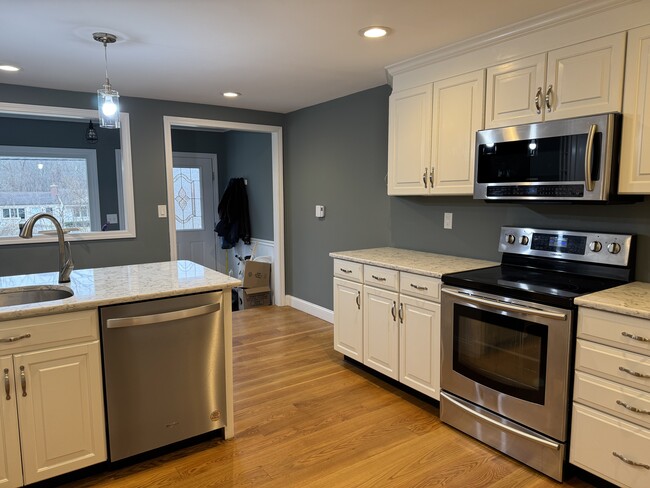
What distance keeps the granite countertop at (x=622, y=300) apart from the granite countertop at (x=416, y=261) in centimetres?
81

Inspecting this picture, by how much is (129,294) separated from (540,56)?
2469mm

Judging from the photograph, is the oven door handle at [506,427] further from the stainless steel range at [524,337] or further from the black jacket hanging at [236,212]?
the black jacket hanging at [236,212]

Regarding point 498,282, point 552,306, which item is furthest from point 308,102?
point 552,306

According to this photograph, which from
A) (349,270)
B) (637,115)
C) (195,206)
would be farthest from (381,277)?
(195,206)

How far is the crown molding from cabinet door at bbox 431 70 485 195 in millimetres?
163

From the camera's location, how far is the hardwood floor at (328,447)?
7.11ft

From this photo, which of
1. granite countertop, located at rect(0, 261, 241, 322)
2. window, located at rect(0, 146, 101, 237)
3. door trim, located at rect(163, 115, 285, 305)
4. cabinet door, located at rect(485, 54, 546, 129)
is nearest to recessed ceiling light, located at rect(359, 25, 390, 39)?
cabinet door, located at rect(485, 54, 546, 129)

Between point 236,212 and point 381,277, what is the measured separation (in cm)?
382

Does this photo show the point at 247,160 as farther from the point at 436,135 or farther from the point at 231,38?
the point at 436,135

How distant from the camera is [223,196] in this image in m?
6.47

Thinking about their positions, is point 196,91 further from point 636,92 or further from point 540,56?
point 636,92

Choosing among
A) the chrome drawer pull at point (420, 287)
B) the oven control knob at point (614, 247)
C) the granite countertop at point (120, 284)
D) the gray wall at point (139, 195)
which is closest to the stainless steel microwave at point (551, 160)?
the oven control knob at point (614, 247)

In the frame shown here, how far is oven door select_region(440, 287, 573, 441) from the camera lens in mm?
2080

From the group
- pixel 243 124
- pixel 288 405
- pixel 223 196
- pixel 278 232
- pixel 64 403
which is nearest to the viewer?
pixel 64 403
